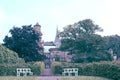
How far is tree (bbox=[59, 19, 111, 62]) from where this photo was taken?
168ft

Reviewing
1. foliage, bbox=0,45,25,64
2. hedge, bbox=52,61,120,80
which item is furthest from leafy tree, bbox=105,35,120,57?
hedge, bbox=52,61,120,80

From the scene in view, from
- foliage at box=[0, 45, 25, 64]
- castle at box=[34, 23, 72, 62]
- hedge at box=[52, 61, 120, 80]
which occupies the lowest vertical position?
hedge at box=[52, 61, 120, 80]

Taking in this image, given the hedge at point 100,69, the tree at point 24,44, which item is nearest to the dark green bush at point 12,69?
the hedge at point 100,69

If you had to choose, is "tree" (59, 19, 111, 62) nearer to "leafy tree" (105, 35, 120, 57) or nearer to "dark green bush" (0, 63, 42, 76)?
"leafy tree" (105, 35, 120, 57)

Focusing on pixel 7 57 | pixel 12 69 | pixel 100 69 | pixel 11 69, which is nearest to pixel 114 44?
pixel 7 57

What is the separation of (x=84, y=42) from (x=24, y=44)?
32.3 ft

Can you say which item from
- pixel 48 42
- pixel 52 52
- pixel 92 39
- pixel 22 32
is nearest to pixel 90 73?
pixel 92 39

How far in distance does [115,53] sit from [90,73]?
3984cm

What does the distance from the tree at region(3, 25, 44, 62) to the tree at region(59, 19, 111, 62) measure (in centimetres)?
502

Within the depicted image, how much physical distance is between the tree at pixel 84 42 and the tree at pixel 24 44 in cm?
502

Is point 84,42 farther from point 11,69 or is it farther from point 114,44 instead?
point 11,69

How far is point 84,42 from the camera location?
5156 centimetres

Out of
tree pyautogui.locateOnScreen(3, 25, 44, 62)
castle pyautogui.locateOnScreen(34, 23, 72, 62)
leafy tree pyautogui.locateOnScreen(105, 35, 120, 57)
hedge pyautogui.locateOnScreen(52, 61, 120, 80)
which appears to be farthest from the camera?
leafy tree pyautogui.locateOnScreen(105, 35, 120, 57)

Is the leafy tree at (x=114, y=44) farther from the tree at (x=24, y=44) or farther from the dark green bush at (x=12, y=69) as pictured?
the dark green bush at (x=12, y=69)
